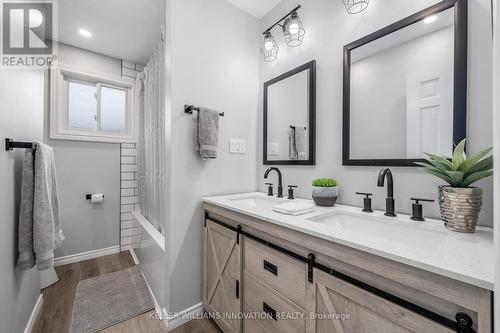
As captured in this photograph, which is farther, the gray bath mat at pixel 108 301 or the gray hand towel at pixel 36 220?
the gray bath mat at pixel 108 301

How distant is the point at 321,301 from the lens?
2.57 feet

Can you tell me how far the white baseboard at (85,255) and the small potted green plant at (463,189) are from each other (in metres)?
3.34

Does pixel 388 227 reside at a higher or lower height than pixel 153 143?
lower

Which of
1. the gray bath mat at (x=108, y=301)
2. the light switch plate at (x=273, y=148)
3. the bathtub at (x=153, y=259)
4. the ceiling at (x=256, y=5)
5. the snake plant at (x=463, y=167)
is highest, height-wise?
the ceiling at (x=256, y=5)

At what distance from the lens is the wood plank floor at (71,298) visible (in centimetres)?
150

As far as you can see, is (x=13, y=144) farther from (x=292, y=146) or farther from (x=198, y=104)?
(x=292, y=146)

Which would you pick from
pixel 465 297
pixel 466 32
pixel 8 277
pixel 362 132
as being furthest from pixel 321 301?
pixel 8 277

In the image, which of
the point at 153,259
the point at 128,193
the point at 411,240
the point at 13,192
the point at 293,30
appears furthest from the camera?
the point at 128,193

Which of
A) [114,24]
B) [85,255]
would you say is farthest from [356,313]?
[85,255]

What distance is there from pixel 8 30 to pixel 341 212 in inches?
81.3

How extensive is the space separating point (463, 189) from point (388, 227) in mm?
329

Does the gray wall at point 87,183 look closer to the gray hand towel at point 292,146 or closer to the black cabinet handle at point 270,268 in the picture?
the gray hand towel at point 292,146

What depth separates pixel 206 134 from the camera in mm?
1549

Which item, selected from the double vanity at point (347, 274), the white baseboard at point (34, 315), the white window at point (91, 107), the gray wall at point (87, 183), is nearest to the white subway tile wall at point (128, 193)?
the gray wall at point (87, 183)
